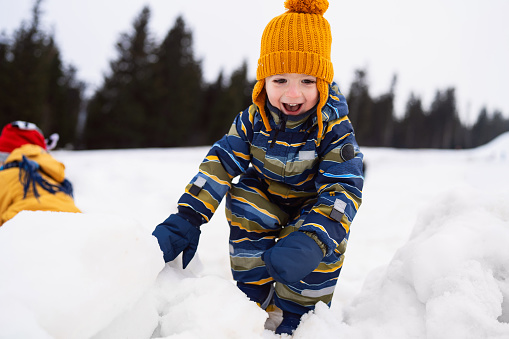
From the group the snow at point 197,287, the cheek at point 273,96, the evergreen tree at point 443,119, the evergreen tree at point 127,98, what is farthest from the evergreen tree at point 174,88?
the evergreen tree at point 443,119

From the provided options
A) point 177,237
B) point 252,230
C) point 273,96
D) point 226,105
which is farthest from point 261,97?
point 226,105

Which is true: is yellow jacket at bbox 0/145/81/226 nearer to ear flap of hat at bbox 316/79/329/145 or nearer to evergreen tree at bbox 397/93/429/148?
ear flap of hat at bbox 316/79/329/145

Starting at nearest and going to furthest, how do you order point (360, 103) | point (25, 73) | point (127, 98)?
point (25, 73)
point (127, 98)
point (360, 103)

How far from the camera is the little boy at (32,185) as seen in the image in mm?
1969

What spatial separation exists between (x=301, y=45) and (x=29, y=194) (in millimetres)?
1786

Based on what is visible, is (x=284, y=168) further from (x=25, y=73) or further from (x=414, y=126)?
(x=414, y=126)

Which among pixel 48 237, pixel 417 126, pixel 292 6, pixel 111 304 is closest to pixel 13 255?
pixel 48 237

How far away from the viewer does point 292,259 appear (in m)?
1.02

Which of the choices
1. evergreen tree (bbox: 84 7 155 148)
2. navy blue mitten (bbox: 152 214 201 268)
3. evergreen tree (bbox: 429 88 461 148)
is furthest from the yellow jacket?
evergreen tree (bbox: 429 88 461 148)

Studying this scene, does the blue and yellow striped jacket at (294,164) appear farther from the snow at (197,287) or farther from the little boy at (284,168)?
the snow at (197,287)

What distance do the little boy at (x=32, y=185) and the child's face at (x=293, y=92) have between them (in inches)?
57.4

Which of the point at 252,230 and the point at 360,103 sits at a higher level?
the point at 252,230

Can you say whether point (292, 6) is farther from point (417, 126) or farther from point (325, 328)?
point (417, 126)

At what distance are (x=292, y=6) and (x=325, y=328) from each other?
4.28 feet
